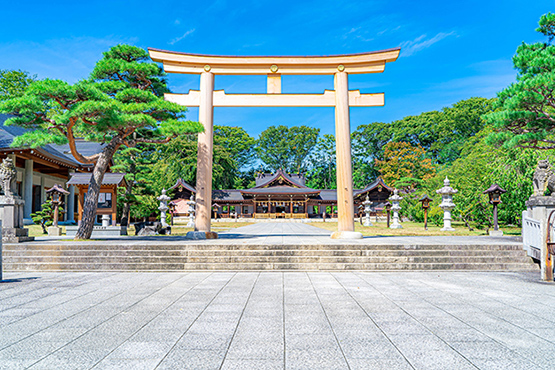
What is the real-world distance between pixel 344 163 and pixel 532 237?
16.6 ft

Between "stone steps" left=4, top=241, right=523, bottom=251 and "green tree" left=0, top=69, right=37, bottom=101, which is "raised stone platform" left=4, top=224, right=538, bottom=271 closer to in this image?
"stone steps" left=4, top=241, right=523, bottom=251

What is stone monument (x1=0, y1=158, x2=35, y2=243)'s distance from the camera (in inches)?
367

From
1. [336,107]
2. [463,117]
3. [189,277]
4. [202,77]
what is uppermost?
[463,117]

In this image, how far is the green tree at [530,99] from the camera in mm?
9538

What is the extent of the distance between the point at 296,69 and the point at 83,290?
8.67 meters

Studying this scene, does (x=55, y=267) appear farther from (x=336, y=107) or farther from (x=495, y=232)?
(x=495, y=232)

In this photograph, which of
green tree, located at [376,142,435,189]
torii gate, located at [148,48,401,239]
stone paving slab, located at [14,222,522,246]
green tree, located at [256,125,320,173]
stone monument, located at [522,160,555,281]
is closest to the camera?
stone monument, located at [522,160,555,281]

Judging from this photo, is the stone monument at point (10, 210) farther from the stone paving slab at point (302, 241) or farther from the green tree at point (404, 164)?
the green tree at point (404, 164)

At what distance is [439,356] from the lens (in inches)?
110

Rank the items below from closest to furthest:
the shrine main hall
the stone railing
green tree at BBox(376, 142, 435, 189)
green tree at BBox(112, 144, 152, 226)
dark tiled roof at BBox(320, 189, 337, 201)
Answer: the stone railing
green tree at BBox(112, 144, 152, 226)
the shrine main hall
green tree at BBox(376, 142, 435, 189)
dark tiled roof at BBox(320, 189, 337, 201)

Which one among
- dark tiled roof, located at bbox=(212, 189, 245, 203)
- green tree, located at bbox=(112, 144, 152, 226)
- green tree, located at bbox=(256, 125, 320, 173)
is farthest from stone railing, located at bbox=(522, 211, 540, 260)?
green tree, located at bbox=(256, 125, 320, 173)

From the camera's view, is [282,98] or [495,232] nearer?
[282,98]

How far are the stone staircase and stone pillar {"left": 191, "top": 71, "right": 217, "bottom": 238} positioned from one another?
9.09 feet

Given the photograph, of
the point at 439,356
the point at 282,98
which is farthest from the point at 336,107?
the point at 439,356
